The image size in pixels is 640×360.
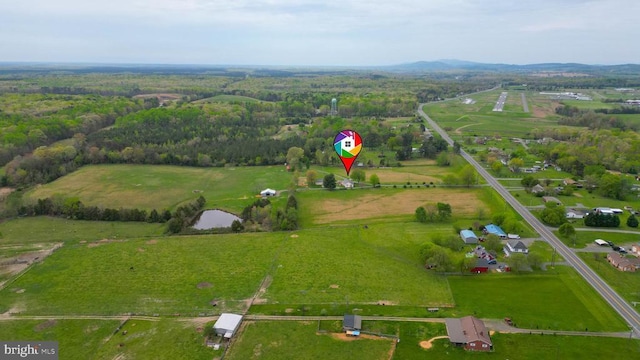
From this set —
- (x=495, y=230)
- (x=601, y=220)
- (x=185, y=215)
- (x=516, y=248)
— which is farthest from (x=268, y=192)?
(x=601, y=220)

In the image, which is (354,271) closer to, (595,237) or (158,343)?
(158,343)

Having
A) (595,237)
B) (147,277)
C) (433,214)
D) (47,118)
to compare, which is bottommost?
(147,277)

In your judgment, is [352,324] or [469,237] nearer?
[352,324]

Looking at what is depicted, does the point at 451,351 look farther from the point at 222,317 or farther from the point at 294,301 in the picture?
the point at 222,317

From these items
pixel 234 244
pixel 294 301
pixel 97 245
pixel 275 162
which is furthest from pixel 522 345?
pixel 275 162

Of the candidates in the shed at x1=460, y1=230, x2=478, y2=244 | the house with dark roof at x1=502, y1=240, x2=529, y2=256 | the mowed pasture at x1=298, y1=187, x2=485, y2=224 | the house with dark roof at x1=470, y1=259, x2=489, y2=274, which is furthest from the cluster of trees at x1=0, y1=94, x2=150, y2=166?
the house with dark roof at x1=502, y1=240, x2=529, y2=256

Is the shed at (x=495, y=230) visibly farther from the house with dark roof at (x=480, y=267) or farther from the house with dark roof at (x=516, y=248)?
the house with dark roof at (x=480, y=267)
